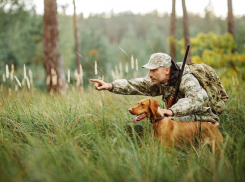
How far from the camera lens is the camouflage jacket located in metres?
3.35

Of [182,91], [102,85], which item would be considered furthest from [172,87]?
[102,85]

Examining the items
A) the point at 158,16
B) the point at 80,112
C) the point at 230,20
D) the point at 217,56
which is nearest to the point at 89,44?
the point at 230,20

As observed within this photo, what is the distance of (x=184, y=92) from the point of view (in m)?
3.65

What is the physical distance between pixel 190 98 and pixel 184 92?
216 millimetres

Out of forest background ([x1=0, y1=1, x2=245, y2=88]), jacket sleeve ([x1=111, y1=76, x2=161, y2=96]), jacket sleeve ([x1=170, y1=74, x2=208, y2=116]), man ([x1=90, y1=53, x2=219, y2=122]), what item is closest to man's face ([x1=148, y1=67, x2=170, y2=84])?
man ([x1=90, y1=53, x2=219, y2=122])

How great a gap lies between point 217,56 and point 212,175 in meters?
9.21

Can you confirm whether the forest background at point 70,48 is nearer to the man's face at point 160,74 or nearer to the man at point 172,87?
the man at point 172,87

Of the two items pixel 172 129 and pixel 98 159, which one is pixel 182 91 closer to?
pixel 172 129

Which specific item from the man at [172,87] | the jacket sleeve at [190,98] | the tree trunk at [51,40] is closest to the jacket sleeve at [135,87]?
the man at [172,87]

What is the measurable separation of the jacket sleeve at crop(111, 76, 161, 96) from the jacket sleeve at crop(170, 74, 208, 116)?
0.63 metres

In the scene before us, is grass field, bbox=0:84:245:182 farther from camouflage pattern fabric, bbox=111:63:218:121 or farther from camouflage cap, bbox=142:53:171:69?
camouflage cap, bbox=142:53:171:69

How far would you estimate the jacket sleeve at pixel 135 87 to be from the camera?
3.98 m

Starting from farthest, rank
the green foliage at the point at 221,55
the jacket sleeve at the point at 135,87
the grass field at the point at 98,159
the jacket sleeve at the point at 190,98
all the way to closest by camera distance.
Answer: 1. the green foliage at the point at 221,55
2. the jacket sleeve at the point at 135,87
3. the jacket sleeve at the point at 190,98
4. the grass field at the point at 98,159

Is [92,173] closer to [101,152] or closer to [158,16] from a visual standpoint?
[101,152]
